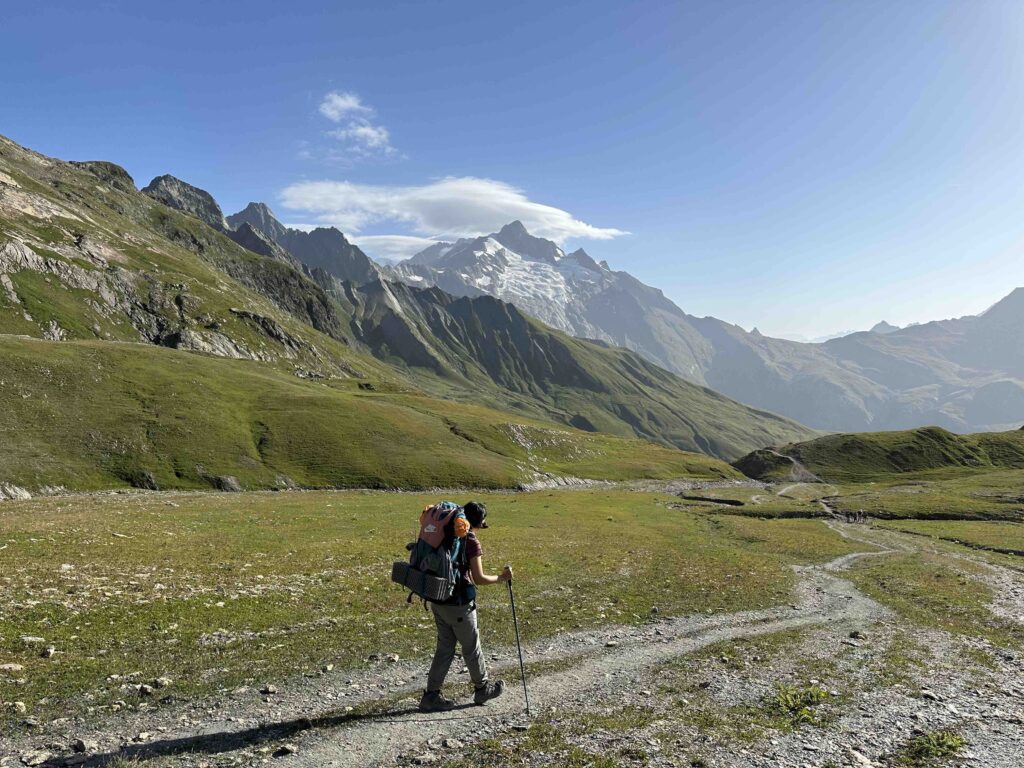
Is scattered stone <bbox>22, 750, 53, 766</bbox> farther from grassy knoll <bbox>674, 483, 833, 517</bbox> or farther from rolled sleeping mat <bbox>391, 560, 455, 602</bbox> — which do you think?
grassy knoll <bbox>674, 483, 833, 517</bbox>

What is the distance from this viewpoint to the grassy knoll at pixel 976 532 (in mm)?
52222

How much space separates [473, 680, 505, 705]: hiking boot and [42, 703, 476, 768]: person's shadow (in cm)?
69

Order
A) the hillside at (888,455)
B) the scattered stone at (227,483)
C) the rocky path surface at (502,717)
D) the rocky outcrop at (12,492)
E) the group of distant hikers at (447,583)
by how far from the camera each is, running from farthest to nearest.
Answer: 1. the hillside at (888,455)
2. the scattered stone at (227,483)
3. the rocky outcrop at (12,492)
4. the group of distant hikers at (447,583)
5. the rocky path surface at (502,717)

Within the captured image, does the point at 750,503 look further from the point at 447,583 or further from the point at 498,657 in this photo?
the point at 447,583

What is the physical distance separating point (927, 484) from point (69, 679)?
167173 mm

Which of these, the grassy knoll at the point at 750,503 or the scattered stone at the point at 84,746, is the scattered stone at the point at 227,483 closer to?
the grassy knoll at the point at 750,503

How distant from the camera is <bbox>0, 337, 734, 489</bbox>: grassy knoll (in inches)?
2798

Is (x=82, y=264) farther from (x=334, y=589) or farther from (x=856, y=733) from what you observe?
(x=856, y=733)

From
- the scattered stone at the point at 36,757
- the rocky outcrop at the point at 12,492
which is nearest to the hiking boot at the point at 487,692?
the scattered stone at the point at 36,757

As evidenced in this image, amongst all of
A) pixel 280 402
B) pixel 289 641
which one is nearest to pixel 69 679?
pixel 289 641

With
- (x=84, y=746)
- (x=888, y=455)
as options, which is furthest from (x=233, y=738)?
(x=888, y=455)

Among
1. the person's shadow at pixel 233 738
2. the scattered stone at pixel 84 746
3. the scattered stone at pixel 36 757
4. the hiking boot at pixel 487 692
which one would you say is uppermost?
the scattered stone at pixel 36 757

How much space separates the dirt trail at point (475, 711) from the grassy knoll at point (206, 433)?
6950cm

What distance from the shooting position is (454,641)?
13.8m
